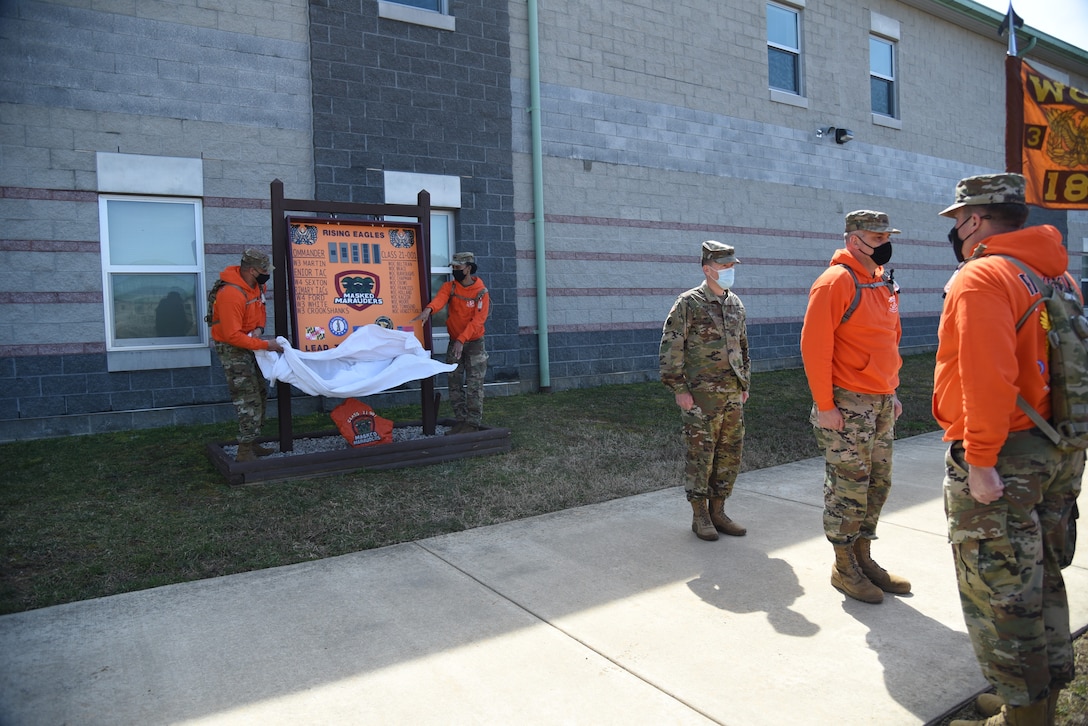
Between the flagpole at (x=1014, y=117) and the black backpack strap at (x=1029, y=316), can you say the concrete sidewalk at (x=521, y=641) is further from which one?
the flagpole at (x=1014, y=117)

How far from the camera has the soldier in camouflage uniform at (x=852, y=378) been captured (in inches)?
161

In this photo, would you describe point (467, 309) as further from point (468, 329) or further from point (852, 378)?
point (852, 378)

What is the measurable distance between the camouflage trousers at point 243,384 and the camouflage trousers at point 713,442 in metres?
4.19

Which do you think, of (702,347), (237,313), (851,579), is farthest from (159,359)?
(851,579)

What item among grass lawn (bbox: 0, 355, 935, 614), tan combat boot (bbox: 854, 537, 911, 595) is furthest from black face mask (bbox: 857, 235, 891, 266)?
grass lawn (bbox: 0, 355, 935, 614)

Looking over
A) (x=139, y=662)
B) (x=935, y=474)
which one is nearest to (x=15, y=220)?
(x=139, y=662)

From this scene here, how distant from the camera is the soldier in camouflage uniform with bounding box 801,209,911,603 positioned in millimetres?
4078

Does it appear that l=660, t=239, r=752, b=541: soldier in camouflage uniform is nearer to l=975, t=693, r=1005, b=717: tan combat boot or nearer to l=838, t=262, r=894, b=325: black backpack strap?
l=838, t=262, r=894, b=325: black backpack strap

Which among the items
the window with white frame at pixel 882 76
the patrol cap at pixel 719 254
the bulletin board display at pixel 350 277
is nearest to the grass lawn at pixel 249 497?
the bulletin board display at pixel 350 277

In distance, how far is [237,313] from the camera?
6762 millimetres

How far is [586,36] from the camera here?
12273mm

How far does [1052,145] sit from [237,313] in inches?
274

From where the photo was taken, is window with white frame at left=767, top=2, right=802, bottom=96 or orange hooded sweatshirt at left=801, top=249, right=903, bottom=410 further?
window with white frame at left=767, top=2, right=802, bottom=96

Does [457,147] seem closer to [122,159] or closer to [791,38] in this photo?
[122,159]
